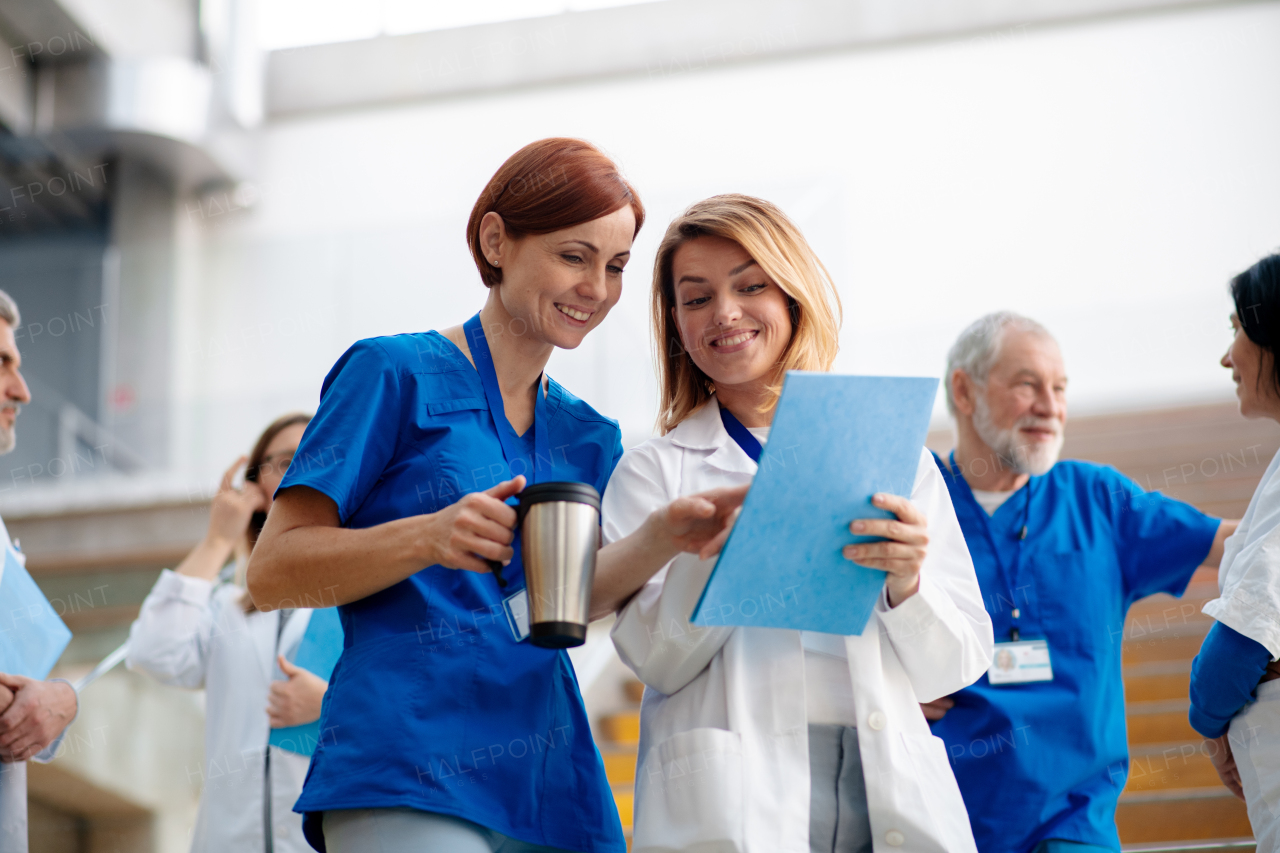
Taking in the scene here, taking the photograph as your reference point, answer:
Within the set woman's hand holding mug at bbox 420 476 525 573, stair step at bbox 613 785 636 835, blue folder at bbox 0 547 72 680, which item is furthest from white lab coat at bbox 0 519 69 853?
stair step at bbox 613 785 636 835

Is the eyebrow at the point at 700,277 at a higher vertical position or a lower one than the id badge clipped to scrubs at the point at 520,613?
higher

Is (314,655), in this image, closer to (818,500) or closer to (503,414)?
(503,414)

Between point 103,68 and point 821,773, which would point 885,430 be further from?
point 103,68

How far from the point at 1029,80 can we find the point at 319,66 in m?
6.09

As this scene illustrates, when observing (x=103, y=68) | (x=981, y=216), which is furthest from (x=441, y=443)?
(x=103, y=68)

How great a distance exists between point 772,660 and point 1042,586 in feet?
3.61

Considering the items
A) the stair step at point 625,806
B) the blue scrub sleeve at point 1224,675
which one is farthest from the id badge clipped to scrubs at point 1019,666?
the stair step at point 625,806

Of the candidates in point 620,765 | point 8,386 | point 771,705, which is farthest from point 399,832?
point 620,765

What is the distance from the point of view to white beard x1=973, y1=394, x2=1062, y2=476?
2.47 metres

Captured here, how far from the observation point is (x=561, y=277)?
1588mm

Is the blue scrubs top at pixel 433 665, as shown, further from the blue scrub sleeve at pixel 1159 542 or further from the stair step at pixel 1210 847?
the stair step at pixel 1210 847

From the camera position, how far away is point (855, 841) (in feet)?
4.47

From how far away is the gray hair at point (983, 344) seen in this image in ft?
8.71

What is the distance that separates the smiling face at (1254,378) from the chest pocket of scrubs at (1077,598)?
508mm
